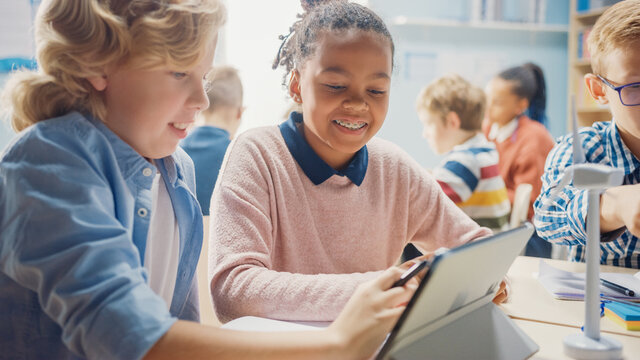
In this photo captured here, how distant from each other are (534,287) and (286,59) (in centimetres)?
76

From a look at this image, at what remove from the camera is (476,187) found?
2.50 metres

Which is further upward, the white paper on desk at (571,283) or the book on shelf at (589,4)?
the book on shelf at (589,4)

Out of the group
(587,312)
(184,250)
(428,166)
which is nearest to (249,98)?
(428,166)

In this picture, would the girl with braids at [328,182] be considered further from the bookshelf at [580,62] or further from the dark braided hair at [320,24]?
the bookshelf at [580,62]

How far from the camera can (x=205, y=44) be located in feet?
2.56

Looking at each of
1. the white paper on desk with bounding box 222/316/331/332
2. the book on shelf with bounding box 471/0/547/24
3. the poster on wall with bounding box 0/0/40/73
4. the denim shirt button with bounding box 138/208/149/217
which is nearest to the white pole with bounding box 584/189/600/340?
the white paper on desk with bounding box 222/316/331/332

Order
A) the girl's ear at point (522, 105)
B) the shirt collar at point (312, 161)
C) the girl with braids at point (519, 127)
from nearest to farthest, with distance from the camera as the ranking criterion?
the shirt collar at point (312, 161) < the girl with braids at point (519, 127) < the girl's ear at point (522, 105)

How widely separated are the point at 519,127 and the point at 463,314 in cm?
291

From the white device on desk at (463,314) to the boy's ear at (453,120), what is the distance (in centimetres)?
208

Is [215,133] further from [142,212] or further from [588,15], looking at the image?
[588,15]

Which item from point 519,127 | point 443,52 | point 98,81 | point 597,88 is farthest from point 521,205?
point 443,52

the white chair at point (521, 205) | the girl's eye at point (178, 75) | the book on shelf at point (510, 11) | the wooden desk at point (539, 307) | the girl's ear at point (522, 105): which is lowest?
the white chair at point (521, 205)

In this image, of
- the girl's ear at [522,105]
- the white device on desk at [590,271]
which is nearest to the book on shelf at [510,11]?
the girl's ear at [522,105]

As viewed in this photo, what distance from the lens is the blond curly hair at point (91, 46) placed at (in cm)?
70
